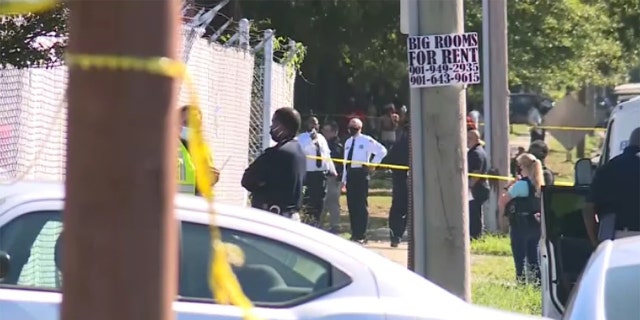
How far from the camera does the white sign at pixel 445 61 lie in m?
6.84

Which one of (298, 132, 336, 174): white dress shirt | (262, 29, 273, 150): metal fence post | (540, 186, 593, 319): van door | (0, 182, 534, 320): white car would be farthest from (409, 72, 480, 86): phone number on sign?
(298, 132, 336, 174): white dress shirt

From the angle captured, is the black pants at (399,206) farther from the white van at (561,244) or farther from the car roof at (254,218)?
the car roof at (254,218)

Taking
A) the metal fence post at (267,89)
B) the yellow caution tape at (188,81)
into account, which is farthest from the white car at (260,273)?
the metal fence post at (267,89)

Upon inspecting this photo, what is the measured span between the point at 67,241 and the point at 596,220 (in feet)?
19.3

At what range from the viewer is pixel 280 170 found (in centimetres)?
862

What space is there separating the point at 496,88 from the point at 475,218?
221 cm

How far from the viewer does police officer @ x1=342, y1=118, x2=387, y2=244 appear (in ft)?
47.9

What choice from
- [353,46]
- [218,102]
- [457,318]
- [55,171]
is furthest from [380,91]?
[457,318]

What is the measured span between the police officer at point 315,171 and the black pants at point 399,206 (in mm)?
877

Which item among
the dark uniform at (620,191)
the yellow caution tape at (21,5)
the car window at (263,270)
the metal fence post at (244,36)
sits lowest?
the car window at (263,270)

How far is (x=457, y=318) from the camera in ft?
15.5

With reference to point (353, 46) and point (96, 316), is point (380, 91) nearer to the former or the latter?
point (353, 46)

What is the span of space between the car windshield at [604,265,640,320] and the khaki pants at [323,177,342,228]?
10.9 metres

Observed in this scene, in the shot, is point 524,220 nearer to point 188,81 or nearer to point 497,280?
point 497,280
